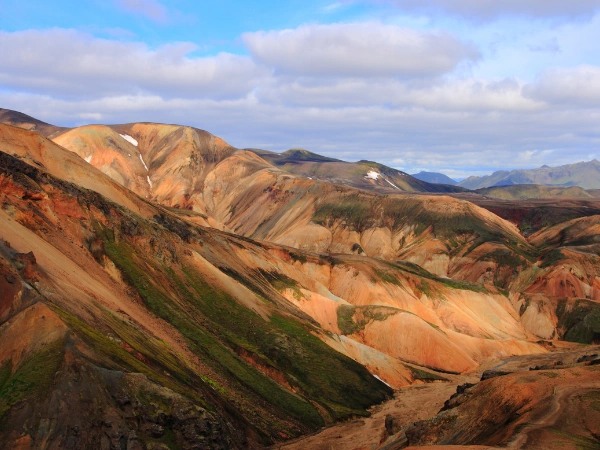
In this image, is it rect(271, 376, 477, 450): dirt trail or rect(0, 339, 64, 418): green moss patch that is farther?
rect(271, 376, 477, 450): dirt trail

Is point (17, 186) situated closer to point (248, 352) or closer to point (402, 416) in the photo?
point (248, 352)

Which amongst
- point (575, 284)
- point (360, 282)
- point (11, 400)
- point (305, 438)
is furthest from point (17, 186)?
point (575, 284)

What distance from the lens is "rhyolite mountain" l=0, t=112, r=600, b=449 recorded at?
31.8 metres

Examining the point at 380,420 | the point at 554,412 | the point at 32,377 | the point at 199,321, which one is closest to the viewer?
the point at 554,412

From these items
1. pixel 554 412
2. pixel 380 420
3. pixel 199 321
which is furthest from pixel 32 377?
pixel 380 420

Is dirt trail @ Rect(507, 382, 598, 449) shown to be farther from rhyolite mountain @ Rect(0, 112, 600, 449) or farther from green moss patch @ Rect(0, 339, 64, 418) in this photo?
green moss patch @ Rect(0, 339, 64, 418)

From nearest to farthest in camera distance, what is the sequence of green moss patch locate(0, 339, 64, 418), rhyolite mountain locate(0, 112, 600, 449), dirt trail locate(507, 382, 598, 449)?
dirt trail locate(507, 382, 598, 449), green moss patch locate(0, 339, 64, 418), rhyolite mountain locate(0, 112, 600, 449)

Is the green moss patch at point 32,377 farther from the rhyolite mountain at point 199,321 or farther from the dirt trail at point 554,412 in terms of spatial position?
the dirt trail at point 554,412

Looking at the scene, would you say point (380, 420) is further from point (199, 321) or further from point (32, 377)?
point (32, 377)

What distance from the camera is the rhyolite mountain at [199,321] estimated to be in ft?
104

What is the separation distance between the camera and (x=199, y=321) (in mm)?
56312

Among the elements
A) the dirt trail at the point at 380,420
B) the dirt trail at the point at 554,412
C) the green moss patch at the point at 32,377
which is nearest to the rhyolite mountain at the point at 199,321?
the green moss patch at the point at 32,377

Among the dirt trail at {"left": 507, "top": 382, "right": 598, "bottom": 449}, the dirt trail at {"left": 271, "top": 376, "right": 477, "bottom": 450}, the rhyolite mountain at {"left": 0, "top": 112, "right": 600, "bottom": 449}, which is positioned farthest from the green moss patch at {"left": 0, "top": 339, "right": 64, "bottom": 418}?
the dirt trail at {"left": 507, "top": 382, "right": 598, "bottom": 449}

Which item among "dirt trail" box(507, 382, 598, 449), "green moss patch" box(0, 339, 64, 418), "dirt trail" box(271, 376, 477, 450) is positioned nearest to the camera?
"dirt trail" box(507, 382, 598, 449)
